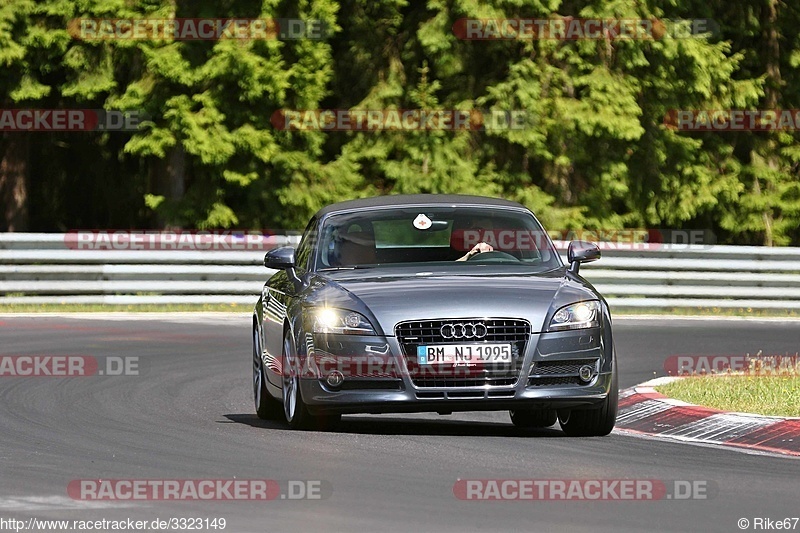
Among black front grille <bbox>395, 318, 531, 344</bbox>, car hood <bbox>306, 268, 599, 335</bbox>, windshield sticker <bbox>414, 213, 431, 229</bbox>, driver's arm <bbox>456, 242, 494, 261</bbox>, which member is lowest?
black front grille <bbox>395, 318, 531, 344</bbox>

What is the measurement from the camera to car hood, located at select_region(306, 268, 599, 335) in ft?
37.4

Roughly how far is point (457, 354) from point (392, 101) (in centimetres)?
2333

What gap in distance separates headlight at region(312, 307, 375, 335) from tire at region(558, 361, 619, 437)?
159 centimetres

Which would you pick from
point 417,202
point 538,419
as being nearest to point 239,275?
point 417,202

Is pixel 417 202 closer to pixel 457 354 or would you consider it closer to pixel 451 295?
pixel 451 295

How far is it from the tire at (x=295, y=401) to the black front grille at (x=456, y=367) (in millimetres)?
862

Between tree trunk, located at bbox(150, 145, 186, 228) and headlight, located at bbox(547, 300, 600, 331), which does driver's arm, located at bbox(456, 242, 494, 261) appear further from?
tree trunk, located at bbox(150, 145, 186, 228)

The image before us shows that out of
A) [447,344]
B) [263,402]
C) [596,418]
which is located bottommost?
[263,402]

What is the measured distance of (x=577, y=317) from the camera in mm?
11602

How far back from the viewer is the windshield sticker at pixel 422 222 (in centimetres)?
1275

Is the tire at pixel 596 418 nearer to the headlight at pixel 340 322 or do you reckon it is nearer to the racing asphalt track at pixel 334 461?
the racing asphalt track at pixel 334 461

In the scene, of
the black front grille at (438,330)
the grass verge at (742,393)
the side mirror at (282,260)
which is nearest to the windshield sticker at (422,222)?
the side mirror at (282,260)

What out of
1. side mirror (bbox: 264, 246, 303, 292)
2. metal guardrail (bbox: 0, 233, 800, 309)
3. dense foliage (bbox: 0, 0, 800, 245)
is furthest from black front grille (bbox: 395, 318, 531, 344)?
dense foliage (bbox: 0, 0, 800, 245)

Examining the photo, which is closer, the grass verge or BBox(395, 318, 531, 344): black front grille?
BBox(395, 318, 531, 344): black front grille
